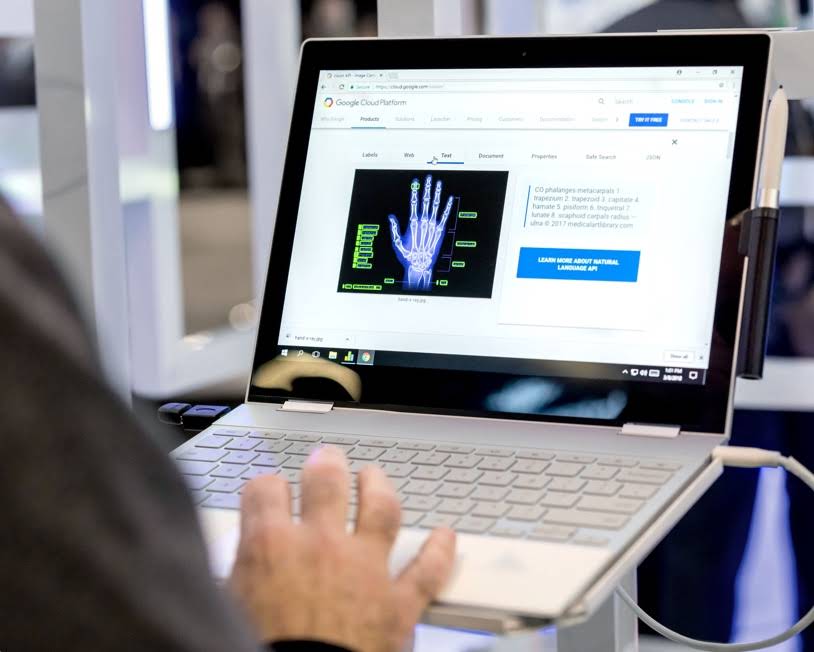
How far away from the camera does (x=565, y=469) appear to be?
2.49ft

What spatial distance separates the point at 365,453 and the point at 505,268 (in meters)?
0.19

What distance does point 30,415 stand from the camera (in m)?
0.32

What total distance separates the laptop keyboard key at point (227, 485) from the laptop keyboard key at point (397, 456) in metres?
0.11

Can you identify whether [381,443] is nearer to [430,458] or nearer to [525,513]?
[430,458]

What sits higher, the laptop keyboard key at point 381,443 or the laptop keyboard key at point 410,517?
the laptop keyboard key at point 410,517

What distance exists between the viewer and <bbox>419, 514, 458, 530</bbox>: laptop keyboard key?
676mm

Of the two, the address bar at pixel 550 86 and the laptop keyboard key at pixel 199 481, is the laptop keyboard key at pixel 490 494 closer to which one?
the laptop keyboard key at pixel 199 481

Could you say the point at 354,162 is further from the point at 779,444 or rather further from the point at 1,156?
the point at 779,444

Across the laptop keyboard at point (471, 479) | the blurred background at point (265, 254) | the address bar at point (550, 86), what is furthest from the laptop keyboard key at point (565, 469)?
the blurred background at point (265, 254)

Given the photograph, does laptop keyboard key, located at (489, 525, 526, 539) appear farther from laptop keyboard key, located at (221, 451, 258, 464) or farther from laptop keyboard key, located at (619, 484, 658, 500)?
laptop keyboard key, located at (221, 451, 258, 464)

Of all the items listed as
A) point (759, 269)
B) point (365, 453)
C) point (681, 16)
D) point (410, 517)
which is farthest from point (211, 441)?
point (681, 16)

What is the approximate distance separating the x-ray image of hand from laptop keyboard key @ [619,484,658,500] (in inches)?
10.4

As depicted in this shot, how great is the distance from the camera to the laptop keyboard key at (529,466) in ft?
2.49

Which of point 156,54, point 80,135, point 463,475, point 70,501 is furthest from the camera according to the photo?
point 156,54
